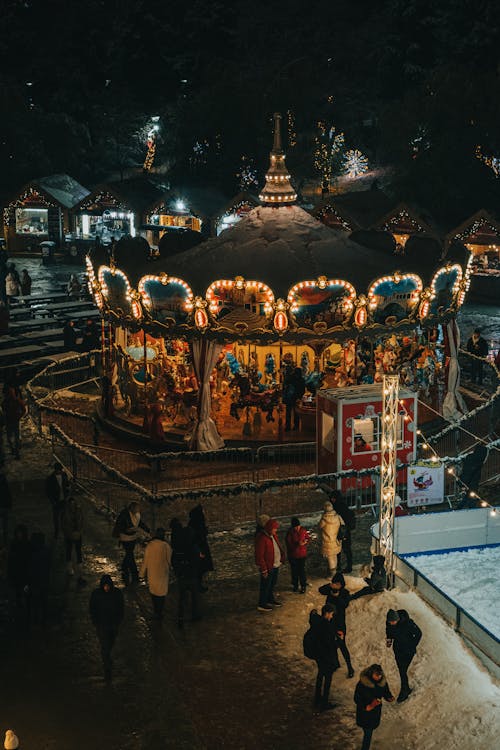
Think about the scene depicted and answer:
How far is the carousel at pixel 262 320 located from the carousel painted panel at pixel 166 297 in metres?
0.03

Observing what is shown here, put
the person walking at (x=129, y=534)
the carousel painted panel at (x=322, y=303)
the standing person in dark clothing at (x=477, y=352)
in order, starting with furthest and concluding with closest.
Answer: the standing person in dark clothing at (x=477, y=352) → the carousel painted panel at (x=322, y=303) → the person walking at (x=129, y=534)

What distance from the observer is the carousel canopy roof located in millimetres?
20906

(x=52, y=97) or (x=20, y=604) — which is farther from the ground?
(x=52, y=97)

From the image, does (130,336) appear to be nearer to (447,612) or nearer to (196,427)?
(196,427)

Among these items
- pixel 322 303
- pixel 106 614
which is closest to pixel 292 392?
pixel 322 303

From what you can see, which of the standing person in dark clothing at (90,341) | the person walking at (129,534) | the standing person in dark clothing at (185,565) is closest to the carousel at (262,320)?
the standing person in dark clothing at (90,341)

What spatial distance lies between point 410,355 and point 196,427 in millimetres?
5640

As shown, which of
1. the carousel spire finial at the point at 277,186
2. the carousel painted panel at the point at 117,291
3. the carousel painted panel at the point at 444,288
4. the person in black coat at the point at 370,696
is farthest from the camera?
the carousel spire finial at the point at 277,186

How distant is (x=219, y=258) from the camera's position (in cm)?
2158

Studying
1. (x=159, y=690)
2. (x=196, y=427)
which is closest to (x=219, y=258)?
(x=196, y=427)

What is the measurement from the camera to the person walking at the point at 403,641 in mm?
11406

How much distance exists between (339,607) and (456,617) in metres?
1.48

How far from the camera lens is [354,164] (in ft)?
219

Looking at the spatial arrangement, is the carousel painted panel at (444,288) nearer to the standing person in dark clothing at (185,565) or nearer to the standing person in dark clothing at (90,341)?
the standing person in dark clothing at (185,565)
